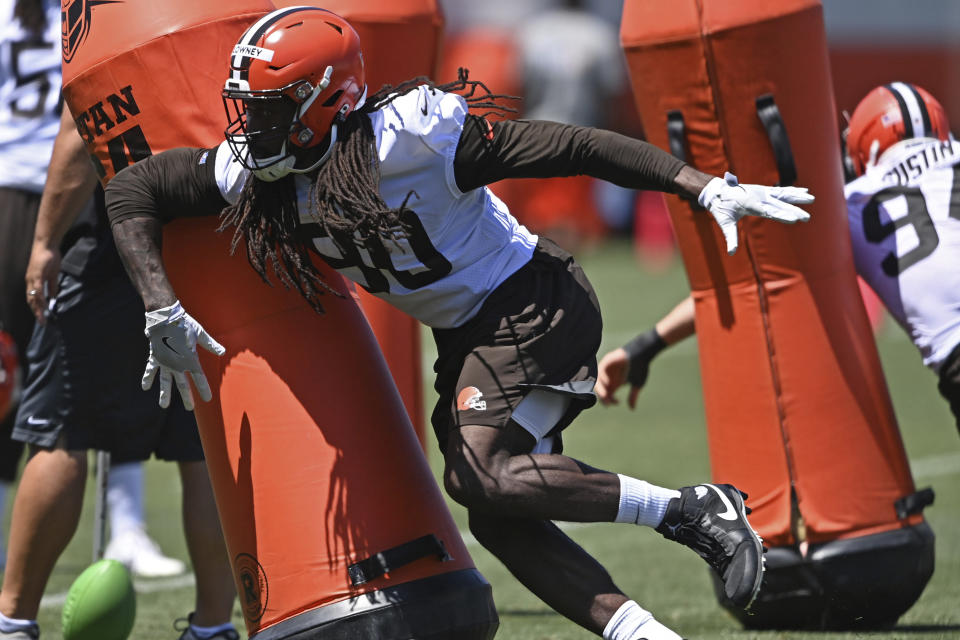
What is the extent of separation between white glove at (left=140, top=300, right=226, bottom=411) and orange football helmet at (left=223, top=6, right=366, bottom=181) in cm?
40

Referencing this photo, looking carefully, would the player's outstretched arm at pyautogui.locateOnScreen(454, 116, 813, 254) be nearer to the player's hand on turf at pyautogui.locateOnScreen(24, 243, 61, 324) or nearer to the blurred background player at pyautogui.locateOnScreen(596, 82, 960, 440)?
the blurred background player at pyautogui.locateOnScreen(596, 82, 960, 440)

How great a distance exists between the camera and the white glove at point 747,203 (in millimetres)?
3268

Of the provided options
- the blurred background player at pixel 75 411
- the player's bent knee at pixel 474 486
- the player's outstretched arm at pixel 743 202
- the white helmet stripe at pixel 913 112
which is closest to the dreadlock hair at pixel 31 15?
the blurred background player at pixel 75 411

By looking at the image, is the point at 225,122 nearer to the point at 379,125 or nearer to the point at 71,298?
the point at 379,125

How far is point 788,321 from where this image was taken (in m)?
4.53

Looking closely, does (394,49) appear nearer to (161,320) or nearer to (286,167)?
(286,167)

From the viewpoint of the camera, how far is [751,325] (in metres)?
4.57

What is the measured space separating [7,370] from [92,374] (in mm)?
694

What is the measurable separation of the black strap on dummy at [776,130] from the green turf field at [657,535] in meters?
1.48

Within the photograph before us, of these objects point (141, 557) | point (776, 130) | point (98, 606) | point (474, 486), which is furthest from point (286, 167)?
point (141, 557)

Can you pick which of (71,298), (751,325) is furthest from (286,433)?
(751,325)

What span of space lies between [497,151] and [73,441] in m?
1.72

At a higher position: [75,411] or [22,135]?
[22,135]

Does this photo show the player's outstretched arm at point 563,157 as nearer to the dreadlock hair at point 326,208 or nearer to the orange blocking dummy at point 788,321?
the dreadlock hair at point 326,208
